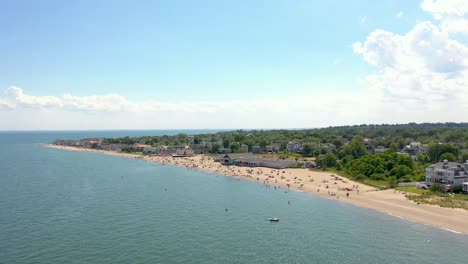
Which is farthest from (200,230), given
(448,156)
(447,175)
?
(448,156)

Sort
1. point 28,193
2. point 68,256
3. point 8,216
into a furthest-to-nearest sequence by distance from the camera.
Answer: point 28,193, point 8,216, point 68,256

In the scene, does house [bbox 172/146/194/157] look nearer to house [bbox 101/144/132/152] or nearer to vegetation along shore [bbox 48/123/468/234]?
vegetation along shore [bbox 48/123/468/234]

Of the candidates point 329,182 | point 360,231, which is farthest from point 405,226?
point 329,182

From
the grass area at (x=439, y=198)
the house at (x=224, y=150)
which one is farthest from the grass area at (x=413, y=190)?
the house at (x=224, y=150)

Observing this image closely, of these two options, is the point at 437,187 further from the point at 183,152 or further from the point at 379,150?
the point at 183,152

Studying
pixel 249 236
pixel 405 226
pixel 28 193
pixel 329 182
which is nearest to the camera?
pixel 249 236

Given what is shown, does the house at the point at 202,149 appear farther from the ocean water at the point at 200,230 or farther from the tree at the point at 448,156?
the tree at the point at 448,156

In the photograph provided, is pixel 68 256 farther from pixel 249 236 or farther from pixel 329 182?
pixel 329 182

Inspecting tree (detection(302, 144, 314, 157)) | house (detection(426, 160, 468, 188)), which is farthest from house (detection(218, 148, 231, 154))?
house (detection(426, 160, 468, 188))
